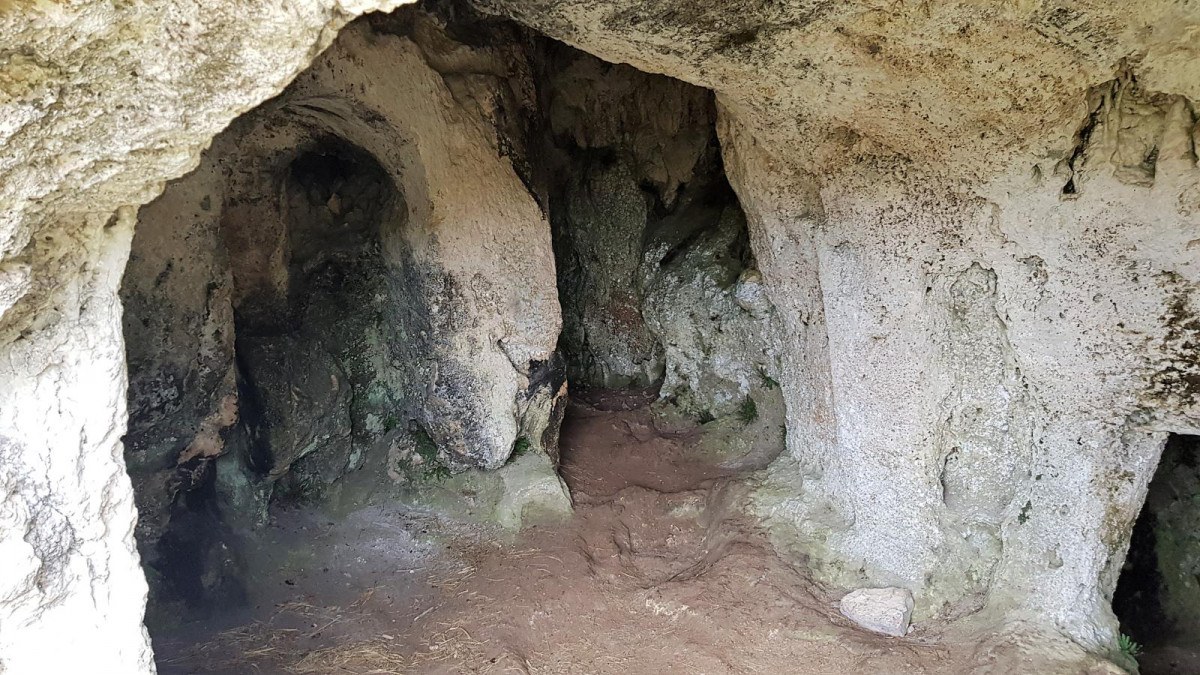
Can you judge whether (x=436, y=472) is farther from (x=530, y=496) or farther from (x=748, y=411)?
(x=748, y=411)

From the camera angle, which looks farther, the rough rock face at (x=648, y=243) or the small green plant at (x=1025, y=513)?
the rough rock face at (x=648, y=243)

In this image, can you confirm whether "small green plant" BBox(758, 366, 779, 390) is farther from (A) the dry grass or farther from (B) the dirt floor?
(A) the dry grass

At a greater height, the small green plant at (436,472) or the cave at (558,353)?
the cave at (558,353)

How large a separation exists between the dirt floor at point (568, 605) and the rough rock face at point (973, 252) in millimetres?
365

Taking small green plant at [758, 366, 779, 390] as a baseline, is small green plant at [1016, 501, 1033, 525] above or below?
below

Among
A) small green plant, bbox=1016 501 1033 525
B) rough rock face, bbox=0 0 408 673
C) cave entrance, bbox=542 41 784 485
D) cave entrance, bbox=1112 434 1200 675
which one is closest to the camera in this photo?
rough rock face, bbox=0 0 408 673

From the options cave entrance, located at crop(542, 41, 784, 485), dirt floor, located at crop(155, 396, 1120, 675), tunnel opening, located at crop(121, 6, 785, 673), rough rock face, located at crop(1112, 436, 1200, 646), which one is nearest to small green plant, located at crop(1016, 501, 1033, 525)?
dirt floor, located at crop(155, 396, 1120, 675)

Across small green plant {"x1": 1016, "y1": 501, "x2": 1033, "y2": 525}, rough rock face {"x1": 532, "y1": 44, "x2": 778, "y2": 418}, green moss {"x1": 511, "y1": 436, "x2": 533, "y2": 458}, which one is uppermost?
rough rock face {"x1": 532, "y1": 44, "x2": 778, "y2": 418}

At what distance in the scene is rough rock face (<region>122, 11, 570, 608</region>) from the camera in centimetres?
349

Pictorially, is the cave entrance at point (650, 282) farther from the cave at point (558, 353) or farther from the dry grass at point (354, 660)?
the dry grass at point (354, 660)

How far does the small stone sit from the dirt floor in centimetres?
7

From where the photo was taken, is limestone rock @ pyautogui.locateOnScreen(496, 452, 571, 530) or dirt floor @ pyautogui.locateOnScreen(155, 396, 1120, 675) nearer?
dirt floor @ pyautogui.locateOnScreen(155, 396, 1120, 675)

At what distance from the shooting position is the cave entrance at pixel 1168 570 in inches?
144

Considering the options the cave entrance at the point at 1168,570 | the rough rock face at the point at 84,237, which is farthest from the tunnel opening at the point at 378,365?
the cave entrance at the point at 1168,570
